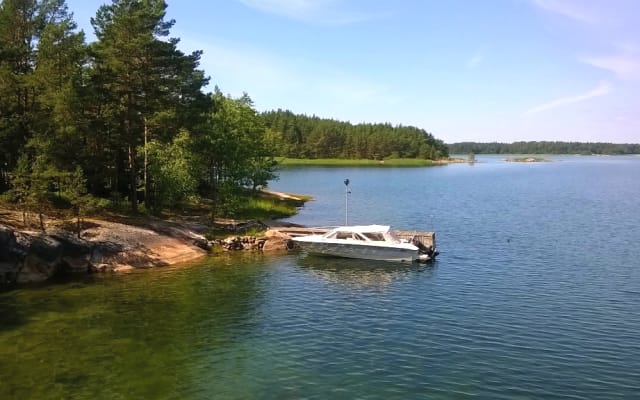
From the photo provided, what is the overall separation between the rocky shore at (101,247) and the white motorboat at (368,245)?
14.8 ft

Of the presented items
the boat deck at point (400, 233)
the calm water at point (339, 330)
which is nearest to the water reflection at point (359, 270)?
the calm water at point (339, 330)

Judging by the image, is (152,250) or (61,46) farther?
(61,46)

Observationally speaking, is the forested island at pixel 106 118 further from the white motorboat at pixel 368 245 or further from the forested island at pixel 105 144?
the white motorboat at pixel 368 245

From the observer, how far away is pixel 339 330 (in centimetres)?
2491

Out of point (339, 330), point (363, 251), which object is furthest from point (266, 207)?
point (339, 330)

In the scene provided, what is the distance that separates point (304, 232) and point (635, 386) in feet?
105

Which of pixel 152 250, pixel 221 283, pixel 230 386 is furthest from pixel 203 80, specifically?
pixel 230 386

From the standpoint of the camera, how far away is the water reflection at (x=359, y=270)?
3487 centimetres

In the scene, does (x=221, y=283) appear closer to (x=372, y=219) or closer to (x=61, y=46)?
(x=61, y=46)

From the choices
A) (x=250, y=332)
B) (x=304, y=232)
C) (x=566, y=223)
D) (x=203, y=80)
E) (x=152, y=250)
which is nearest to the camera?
(x=250, y=332)

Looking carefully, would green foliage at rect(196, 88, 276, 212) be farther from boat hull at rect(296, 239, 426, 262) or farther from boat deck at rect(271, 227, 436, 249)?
boat hull at rect(296, 239, 426, 262)

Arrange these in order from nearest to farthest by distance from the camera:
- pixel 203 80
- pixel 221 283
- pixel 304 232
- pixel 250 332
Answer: pixel 250 332 < pixel 221 283 < pixel 304 232 < pixel 203 80

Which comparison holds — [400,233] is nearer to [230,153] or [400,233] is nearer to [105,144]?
[230,153]

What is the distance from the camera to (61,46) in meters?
41.7
